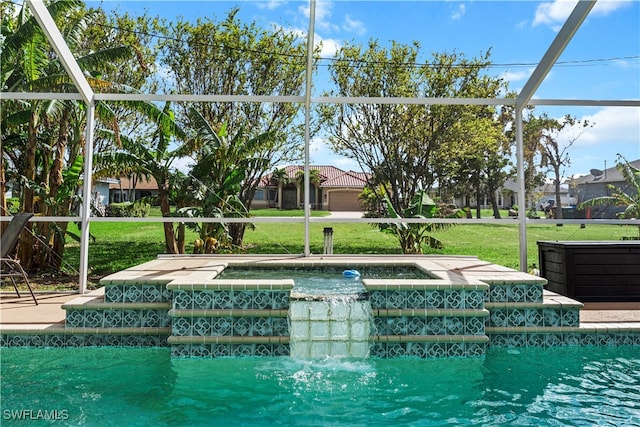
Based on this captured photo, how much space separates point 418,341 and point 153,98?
4.41 meters

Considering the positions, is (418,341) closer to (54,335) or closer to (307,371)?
(307,371)

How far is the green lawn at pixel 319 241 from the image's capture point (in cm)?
1156

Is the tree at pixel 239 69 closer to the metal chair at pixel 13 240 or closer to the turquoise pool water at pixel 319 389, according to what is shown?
the metal chair at pixel 13 240

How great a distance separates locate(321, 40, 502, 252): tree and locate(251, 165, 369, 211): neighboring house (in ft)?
3.18

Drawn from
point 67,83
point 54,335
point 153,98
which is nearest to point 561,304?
point 54,335

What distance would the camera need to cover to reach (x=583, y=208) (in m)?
10.9

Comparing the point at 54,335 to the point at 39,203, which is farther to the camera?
the point at 39,203

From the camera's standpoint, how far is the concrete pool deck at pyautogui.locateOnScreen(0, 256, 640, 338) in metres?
4.28

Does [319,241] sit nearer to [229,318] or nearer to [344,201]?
[344,201]

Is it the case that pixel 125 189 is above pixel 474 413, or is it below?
above

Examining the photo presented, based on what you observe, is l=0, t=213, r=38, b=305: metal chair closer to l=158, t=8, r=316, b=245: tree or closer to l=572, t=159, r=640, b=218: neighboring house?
l=158, t=8, r=316, b=245: tree

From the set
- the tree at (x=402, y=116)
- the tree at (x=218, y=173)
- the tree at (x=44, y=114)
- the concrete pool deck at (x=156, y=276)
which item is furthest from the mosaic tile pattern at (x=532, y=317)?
the tree at (x=402, y=116)

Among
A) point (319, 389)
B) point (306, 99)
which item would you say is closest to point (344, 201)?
point (306, 99)

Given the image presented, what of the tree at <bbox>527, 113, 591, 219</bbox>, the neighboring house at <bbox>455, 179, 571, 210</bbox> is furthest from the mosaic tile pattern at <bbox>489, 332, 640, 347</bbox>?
the tree at <bbox>527, 113, 591, 219</bbox>
